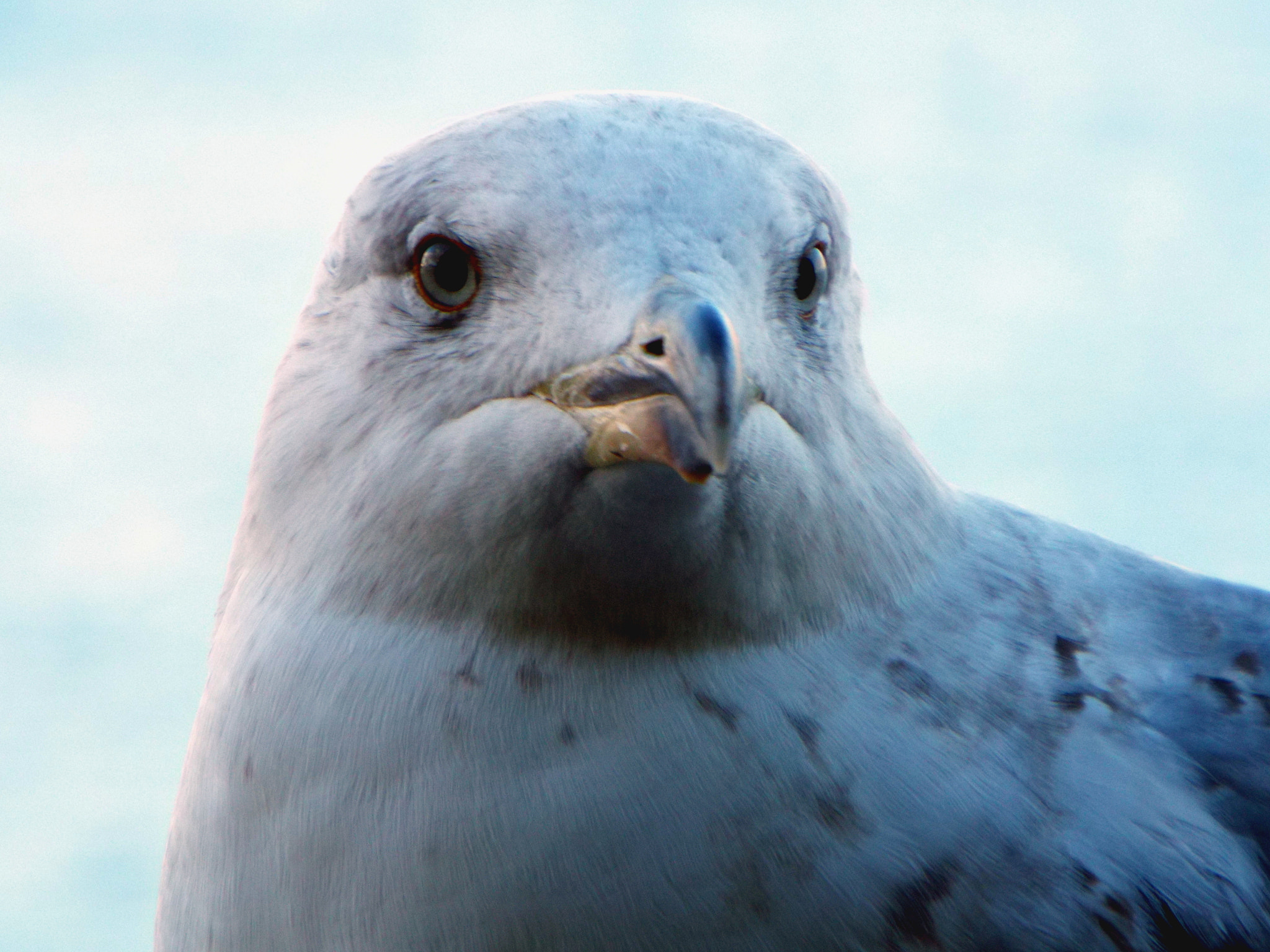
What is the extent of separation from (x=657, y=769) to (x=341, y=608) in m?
0.32

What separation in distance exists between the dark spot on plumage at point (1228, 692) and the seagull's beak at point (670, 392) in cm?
62

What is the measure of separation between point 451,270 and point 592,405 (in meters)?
0.25

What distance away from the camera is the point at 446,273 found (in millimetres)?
1213

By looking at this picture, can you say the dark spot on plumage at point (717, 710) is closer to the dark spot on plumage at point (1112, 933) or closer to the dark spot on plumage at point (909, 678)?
the dark spot on plumage at point (909, 678)

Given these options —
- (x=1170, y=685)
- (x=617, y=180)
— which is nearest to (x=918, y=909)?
(x=1170, y=685)

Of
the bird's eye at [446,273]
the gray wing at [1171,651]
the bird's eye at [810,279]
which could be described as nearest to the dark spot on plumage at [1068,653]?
the gray wing at [1171,651]

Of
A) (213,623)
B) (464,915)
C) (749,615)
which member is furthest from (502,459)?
(213,623)

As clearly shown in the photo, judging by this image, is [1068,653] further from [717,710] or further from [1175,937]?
[717,710]

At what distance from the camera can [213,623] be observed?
1444mm

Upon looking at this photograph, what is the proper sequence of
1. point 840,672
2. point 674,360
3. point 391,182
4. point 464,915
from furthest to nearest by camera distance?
1. point 391,182
2. point 840,672
3. point 464,915
4. point 674,360

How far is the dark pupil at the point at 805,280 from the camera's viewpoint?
1.26 metres

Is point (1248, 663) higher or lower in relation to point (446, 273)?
lower

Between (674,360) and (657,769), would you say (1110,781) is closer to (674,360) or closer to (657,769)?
(657,769)

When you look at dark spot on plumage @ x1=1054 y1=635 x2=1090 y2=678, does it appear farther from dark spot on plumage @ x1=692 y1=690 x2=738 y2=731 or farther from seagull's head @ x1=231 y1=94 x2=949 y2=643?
dark spot on plumage @ x1=692 y1=690 x2=738 y2=731
